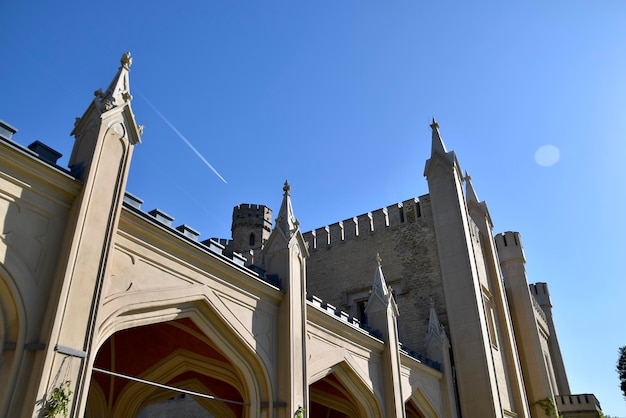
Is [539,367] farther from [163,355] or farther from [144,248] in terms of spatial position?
[144,248]

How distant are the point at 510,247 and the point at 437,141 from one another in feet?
39.4

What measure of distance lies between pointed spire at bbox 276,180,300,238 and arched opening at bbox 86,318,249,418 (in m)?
3.24

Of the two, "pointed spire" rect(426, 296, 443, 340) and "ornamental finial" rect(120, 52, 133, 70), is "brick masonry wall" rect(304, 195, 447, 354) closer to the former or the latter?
"pointed spire" rect(426, 296, 443, 340)

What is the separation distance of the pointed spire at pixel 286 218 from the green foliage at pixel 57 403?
6.73 metres

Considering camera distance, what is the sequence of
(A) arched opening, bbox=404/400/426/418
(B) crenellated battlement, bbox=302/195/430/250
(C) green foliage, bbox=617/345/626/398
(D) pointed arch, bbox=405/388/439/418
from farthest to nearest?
(C) green foliage, bbox=617/345/626/398, (B) crenellated battlement, bbox=302/195/430/250, (A) arched opening, bbox=404/400/426/418, (D) pointed arch, bbox=405/388/439/418

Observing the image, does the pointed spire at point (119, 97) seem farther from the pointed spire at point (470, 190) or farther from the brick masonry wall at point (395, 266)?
the pointed spire at point (470, 190)

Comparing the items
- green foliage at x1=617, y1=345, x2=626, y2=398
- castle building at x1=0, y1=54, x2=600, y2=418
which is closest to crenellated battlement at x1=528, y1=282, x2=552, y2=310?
green foliage at x1=617, y1=345, x2=626, y2=398

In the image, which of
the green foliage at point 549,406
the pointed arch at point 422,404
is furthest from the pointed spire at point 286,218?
the green foliage at point 549,406

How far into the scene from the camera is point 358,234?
25688 millimetres

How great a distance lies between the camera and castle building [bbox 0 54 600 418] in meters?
6.74

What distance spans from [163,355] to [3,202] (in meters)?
7.02

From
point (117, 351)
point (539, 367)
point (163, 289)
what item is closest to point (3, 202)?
point (163, 289)

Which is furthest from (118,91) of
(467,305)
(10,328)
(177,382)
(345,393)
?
(467,305)

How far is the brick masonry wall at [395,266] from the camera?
22.0 metres
